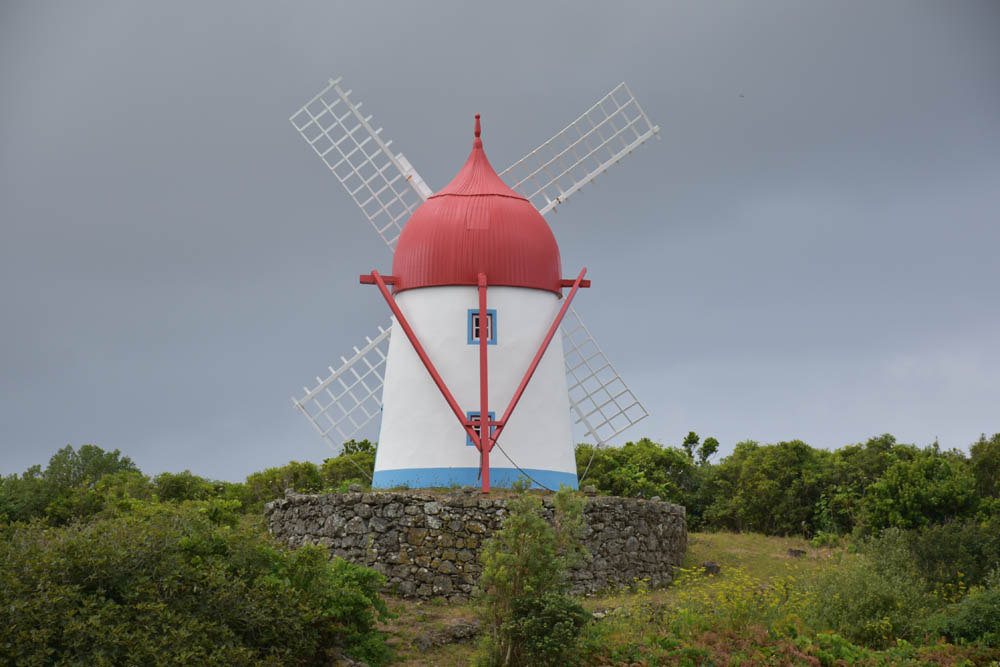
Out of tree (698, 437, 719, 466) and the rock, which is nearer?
the rock

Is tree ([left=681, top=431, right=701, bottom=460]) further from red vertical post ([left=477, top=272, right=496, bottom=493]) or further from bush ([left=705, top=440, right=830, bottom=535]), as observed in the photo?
red vertical post ([left=477, top=272, right=496, bottom=493])

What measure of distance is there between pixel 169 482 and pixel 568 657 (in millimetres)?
17358

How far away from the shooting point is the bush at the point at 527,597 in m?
16.8

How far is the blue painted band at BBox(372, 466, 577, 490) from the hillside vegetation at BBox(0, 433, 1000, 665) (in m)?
3.11

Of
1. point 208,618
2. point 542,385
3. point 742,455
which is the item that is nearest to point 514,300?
point 542,385

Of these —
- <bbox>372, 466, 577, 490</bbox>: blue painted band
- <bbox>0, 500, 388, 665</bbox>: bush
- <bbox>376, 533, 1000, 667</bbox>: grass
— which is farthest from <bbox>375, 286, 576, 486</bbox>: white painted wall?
<bbox>0, 500, 388, 665</bbox>: bush

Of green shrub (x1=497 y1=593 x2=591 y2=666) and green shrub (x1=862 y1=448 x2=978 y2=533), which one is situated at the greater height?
green shrub (x1=862 y1=448 x2=978 y2=533)

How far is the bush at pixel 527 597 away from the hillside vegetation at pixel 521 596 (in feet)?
0.11

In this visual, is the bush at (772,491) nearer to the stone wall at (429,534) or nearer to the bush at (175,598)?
the stone wall at (429,534)

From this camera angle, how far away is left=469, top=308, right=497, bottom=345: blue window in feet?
78.9

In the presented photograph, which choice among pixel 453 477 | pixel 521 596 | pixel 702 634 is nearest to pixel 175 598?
pixel 521 596

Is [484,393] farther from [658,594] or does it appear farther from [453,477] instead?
[658,594]

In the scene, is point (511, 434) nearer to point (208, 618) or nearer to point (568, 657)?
point (568, 657)

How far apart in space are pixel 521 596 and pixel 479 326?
7974 millimetres
